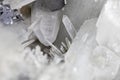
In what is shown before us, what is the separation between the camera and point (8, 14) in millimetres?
1053

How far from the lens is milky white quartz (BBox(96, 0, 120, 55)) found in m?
0.81

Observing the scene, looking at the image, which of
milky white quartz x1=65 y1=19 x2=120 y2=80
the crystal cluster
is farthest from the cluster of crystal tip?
milky white quartz x1=65 y1=19 x2=120 y2=80

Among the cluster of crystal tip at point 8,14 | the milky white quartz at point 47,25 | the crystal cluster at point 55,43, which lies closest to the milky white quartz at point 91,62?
the crystal cluster at point 55,43

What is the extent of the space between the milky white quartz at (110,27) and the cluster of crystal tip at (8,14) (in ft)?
1.17

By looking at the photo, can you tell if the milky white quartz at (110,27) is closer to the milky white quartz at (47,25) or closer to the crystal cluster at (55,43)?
the crystal cluster at (55,43)

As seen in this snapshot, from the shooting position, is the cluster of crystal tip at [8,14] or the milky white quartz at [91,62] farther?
the cluster of crystal tip at [8,14]

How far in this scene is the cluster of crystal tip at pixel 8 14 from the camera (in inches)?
41.4

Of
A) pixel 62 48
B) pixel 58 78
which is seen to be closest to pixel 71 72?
pixel 58 78

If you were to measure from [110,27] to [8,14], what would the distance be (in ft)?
1.34

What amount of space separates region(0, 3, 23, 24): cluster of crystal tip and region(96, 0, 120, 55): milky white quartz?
36cm

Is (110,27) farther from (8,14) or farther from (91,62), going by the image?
(8,14)

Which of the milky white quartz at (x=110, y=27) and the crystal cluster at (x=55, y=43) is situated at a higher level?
the milky white quartz at (x=110, y=27)

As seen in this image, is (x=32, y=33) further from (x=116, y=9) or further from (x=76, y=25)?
(x=116, y=9)

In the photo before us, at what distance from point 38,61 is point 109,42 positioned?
249 mm
